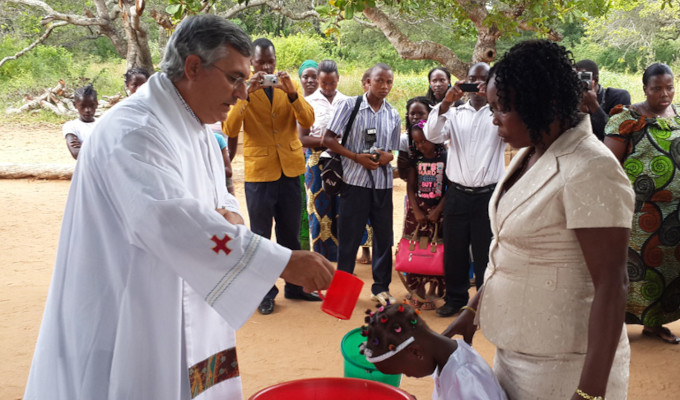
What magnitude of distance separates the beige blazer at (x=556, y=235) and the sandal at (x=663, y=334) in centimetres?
305

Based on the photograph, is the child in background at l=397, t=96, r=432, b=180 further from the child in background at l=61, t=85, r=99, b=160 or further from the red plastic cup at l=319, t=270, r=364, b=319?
the red plastic cup at l=319, t=270, r=364, b=319

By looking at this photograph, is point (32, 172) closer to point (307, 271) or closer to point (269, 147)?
point (269, 147)

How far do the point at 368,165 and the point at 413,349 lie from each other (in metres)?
3.04

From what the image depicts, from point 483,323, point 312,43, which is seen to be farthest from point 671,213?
point 312,43

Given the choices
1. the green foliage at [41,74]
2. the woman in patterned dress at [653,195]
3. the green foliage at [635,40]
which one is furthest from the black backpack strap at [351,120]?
the green foliage at [635,40]

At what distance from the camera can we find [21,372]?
382 centimetres

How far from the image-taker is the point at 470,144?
4.53m

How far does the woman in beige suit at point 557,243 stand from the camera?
1517 millimetres

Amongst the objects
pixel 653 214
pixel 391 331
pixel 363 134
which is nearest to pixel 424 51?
pixel 363 134

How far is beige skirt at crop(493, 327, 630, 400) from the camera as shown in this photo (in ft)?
5.43

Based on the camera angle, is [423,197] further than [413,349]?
Yes

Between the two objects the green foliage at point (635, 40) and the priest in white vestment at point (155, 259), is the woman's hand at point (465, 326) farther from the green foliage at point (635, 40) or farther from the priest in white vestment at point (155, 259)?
the green foliage at point (635, 40)

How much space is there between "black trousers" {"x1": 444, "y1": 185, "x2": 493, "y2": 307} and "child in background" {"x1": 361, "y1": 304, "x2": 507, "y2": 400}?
109 inches

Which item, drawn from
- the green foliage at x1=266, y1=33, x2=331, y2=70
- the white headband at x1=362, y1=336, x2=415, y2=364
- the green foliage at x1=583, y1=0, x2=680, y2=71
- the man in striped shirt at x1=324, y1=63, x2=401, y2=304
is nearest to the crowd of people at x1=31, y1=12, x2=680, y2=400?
the white headband at x1=362, y1=336, x2=415, y2=364
